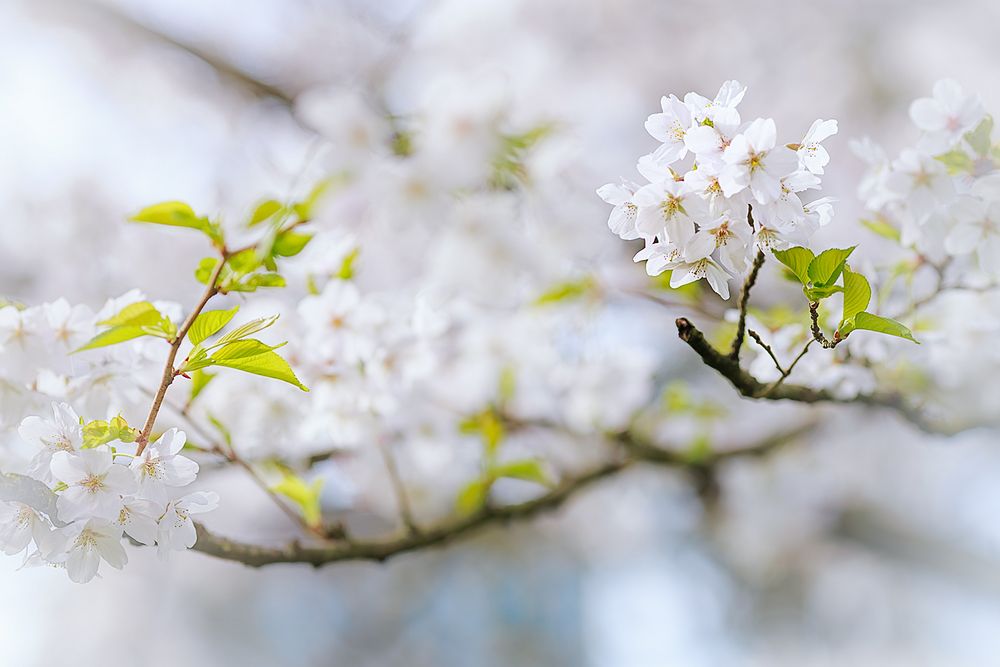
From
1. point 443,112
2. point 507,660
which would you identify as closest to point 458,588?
point 507,660

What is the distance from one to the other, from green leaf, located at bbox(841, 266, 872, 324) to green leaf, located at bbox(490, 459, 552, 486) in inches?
20.0

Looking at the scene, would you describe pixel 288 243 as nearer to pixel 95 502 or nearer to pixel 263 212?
pixel 263 212

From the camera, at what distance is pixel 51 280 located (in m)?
1.58

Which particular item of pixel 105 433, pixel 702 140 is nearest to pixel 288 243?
pixel 105 433

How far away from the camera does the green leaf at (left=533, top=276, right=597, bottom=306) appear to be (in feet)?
3.24

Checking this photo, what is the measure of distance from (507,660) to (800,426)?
351 cm

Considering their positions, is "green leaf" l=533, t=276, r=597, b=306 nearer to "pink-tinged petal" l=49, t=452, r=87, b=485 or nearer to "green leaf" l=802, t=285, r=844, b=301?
"green leaf" l=802, t=285, r=844, b=301

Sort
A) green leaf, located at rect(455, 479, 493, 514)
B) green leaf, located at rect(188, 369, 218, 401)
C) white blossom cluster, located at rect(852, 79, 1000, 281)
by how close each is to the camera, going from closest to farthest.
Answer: white blossom cluster, located at rect(852, 79, 1000, 281), green leaf, located at rect(188, 369, 218, 401), green leaf, located at rect(455, 479, 493, 514)

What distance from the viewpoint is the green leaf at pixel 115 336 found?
476 mm

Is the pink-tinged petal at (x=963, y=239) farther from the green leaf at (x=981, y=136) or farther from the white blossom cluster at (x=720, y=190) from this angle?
the white blossom cluster at (x=720, y=190)

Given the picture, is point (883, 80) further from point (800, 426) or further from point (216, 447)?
point (216, 447)

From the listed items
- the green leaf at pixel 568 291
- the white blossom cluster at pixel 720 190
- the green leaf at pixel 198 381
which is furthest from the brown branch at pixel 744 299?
the green leaf at pixel 568 291

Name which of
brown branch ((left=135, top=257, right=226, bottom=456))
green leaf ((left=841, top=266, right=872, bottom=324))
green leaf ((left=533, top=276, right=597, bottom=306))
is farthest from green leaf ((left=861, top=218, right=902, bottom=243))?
brown branch ((left=135, top=257, right=226, bottom=456))

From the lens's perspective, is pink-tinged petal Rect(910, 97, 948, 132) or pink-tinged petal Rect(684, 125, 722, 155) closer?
pink-tinged petal Rect(684, 125, 722, 155)
